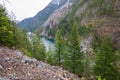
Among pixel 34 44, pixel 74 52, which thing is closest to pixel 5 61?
pixel 74 52

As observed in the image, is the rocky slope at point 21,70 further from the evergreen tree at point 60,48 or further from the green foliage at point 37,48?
the green foliage at point 37,48

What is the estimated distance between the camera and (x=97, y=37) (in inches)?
6240

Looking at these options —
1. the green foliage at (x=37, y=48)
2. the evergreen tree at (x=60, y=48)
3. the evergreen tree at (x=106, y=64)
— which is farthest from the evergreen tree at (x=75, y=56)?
the green foliage at (x=37, y=48)

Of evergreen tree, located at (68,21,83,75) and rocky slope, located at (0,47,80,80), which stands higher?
rocky slope, located at (0,47,80,80)

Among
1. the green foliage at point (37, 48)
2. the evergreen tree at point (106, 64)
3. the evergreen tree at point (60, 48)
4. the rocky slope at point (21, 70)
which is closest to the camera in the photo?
the rocky slope at point (21, 70)

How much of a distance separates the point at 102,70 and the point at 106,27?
130253 millimetres

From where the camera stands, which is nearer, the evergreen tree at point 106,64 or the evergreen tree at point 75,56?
the evergreen tree at point 106,64

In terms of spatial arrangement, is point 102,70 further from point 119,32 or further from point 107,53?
point 119,32

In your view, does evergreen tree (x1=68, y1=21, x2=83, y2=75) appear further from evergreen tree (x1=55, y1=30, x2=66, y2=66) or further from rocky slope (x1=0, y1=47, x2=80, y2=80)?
rocky slope (x1=0, y1=47, x2=80, y2=80)

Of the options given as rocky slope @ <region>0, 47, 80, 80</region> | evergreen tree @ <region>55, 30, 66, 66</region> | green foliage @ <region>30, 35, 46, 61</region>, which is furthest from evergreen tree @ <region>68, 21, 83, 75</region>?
rocky slope @ <region>0, 47, 80, 80</region>

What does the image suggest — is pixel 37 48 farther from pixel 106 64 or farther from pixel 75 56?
pixel 106 64

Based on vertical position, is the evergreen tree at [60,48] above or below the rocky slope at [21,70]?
below

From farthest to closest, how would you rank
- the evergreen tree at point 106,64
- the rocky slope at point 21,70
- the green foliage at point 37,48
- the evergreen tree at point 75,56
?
1. the green foliage at point 37,48
2. the evergreen tree at point 75,56
3. the evergreen tree at point 106,64
4. the rocky slope at point 21,70

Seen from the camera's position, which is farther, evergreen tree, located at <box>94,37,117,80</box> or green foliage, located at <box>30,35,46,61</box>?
green foliage, located at <box>30,35,46,61</box>
